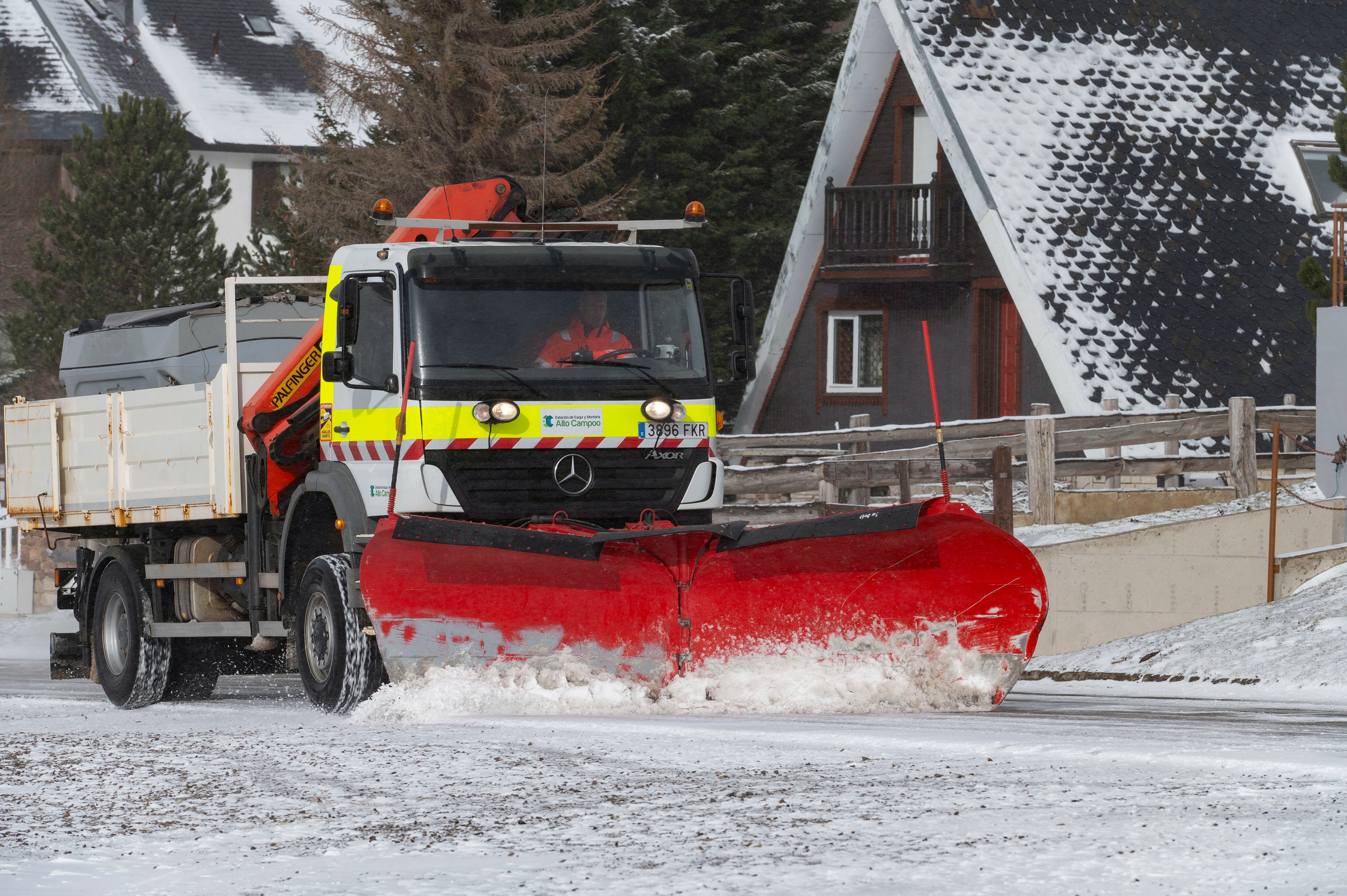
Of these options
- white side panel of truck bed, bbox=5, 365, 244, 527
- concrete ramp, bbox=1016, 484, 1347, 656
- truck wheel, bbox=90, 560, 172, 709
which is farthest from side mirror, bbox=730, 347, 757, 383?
concrete ramp, bbox=1016, 484, 1347, 656

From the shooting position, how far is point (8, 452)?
14.5 meters

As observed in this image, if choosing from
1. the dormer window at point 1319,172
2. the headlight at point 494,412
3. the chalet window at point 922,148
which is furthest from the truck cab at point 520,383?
the chalet window at point 922,148

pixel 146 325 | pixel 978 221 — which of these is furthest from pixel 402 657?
pixel 978 221

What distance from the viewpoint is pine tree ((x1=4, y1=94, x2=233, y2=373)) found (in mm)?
37000

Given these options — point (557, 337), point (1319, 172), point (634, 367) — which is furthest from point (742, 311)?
point (1319, 172)

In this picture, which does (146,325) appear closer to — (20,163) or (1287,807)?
(1287,807)

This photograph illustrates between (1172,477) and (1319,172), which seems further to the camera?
(1319,172)

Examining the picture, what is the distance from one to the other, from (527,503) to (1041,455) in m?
7.36

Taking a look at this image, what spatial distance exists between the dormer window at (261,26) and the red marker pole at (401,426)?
4978 centimetres

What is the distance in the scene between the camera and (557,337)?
10867mm

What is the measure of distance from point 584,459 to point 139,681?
4141 millimetres

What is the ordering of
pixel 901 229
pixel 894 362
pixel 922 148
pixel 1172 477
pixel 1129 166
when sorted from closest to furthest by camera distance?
1. pixel 1172 477
2. pixel 1129 166
3. pixel 901 229
4. pixel 922 148
5. pixel 894 362

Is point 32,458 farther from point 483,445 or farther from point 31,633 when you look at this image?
point 31,633

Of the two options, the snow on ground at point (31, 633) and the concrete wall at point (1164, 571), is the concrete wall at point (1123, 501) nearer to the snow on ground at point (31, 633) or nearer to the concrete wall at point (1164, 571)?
the concrete wall at point (1164, 571)
